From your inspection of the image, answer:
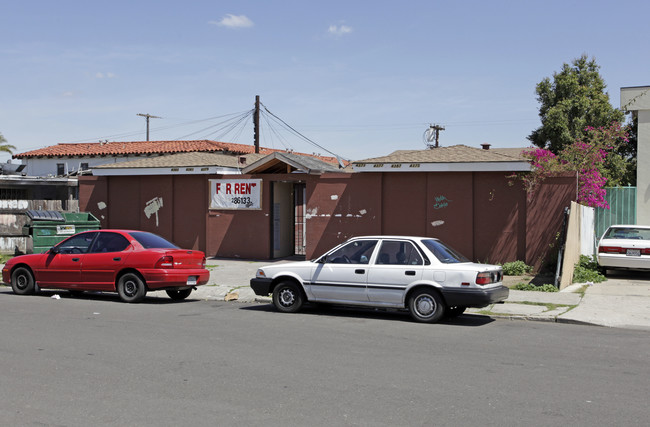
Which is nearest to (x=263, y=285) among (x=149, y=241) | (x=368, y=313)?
(x=368, y=313)

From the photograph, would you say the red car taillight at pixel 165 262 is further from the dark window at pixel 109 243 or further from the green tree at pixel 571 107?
the green tree at pixel 571 107

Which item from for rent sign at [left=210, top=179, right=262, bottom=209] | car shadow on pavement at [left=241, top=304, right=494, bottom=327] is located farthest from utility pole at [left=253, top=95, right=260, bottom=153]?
car shadow on pavement at [left=241, top=304, right=494, bottom=327]

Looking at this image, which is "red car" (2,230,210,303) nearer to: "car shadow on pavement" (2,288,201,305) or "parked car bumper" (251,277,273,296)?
"car shadow on pavement" (2,288,201,305)

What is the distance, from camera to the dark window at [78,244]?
1419 centimetres

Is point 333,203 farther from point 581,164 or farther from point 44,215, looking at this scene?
point 44,215

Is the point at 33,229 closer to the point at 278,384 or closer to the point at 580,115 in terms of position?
the point at 278,384

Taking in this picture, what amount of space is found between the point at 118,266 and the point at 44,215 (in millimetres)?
8938

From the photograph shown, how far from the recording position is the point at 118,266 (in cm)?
1357

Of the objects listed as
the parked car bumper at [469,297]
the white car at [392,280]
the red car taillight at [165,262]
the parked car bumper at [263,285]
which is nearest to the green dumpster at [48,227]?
the red car taillight at [165,262]

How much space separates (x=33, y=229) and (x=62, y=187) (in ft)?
27.6

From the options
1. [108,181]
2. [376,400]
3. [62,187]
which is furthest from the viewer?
[62,187]

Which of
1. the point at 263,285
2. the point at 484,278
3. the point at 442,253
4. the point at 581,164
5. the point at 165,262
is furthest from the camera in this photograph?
the point at 581,164

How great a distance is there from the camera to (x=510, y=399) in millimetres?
6414

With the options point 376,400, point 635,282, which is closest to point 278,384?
point 376,400
